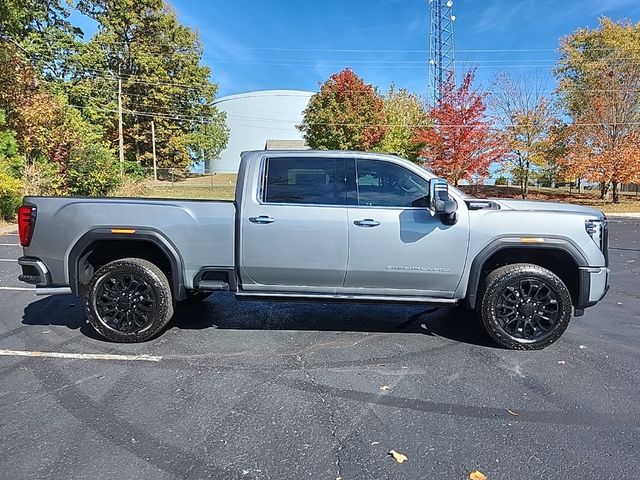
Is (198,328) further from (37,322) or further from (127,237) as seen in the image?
(37,322)

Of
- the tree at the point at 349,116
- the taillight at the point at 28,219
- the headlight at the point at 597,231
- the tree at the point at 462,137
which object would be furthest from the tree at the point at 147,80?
the headlight at the point at 597,231

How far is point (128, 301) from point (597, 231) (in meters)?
4.52

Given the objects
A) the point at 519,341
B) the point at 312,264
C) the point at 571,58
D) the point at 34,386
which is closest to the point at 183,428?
the point at 34,386

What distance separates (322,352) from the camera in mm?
4098

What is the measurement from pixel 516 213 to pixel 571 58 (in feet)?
98.6

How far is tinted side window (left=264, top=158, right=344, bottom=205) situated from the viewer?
4.21 m

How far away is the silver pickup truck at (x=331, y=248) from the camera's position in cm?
405

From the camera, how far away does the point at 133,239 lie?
4.18 m

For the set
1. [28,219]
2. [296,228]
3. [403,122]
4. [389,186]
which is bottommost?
[296,228]

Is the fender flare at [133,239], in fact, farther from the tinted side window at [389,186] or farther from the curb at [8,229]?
the curb at [8,229]

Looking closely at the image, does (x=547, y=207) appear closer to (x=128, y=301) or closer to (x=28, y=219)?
(x=128, y=301)

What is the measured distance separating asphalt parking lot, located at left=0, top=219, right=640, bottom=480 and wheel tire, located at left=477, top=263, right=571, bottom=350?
164 mm

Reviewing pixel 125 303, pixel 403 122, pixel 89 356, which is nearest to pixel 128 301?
pixel 125 303

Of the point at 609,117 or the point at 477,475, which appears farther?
the point at 609,117
